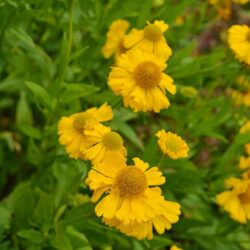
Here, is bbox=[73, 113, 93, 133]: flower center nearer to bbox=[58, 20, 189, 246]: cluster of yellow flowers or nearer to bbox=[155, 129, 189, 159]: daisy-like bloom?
bbox=[58, 20, 189, 246]: cluster of yellow flowers

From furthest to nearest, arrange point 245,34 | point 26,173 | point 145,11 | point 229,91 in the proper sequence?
point 229,91, point 26,173, point 145,11, point 245,34

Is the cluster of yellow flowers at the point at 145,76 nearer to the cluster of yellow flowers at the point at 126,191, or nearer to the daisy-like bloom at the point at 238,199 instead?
the cluster of yellow flowers at the point at 126,191

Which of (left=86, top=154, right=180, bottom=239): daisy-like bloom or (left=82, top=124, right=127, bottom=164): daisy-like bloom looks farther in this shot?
(left=82, top=124, right=127, bottom=164): daisy-like bloom

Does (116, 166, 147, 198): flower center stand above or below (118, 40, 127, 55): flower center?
above

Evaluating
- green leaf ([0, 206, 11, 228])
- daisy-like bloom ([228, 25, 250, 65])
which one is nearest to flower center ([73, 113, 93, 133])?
green leaf ([0, 206, 11, 228])

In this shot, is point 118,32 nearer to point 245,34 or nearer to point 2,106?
point 245,34

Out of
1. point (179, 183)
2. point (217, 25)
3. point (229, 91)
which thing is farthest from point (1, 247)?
point (217, 25)
